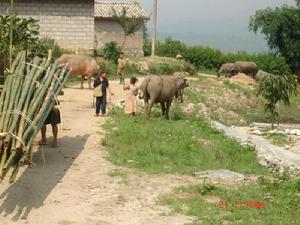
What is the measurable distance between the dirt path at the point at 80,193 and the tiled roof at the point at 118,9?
2626 cm

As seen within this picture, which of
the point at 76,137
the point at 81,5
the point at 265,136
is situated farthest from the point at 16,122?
the point at 81,5

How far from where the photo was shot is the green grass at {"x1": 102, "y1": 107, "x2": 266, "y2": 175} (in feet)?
35.4

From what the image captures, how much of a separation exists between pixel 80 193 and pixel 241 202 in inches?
98.3

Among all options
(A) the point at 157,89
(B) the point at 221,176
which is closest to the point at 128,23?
(A) the point at 157,89

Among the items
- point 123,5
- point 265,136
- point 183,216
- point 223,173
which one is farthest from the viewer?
point 123,5

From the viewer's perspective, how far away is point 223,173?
9992 mm

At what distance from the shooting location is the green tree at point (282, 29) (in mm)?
39875

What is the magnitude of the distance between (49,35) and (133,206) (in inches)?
858

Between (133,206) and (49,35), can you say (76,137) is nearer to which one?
(133,206)

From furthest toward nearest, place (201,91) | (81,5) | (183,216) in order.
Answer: (81,5) < (201,91) < (183,216)

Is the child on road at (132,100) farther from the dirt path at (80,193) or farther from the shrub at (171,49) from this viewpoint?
the shrub at (171,49)

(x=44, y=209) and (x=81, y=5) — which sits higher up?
(x=81, y=5)
